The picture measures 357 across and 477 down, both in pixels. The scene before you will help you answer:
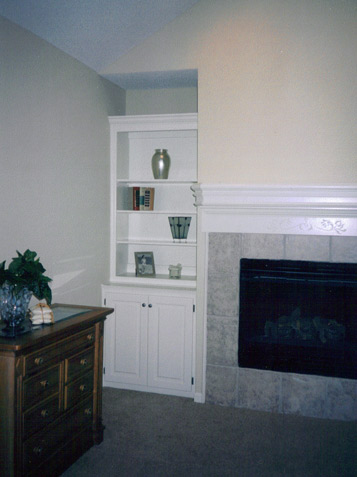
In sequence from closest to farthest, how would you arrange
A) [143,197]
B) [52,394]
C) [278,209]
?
[52,394] → [278,209] → [143,197]

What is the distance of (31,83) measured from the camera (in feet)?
8.17

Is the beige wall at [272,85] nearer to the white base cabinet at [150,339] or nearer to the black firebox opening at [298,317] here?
the black firebox opening at [298,317]

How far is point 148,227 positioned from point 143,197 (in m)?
0.37

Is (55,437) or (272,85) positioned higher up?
(272,85)

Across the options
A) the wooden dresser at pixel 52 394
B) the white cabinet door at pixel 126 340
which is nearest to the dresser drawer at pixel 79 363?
the wooden dresser at pixel 52 394

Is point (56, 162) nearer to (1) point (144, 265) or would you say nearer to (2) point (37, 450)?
(1) point (144, 265)

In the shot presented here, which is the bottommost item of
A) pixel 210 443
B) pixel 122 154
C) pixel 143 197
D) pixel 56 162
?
pixel 210 443

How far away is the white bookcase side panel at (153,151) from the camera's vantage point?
3.67 meters

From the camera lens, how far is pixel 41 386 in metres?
1.98

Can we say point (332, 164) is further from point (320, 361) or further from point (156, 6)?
point (156, 6)

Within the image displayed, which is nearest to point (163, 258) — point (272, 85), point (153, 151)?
point (153, 151)

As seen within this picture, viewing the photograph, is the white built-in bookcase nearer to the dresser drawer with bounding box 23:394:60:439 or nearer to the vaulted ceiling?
the vaulted ceiling

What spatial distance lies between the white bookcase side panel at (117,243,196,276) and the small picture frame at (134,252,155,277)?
163mm

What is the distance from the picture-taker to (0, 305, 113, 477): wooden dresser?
182cm
